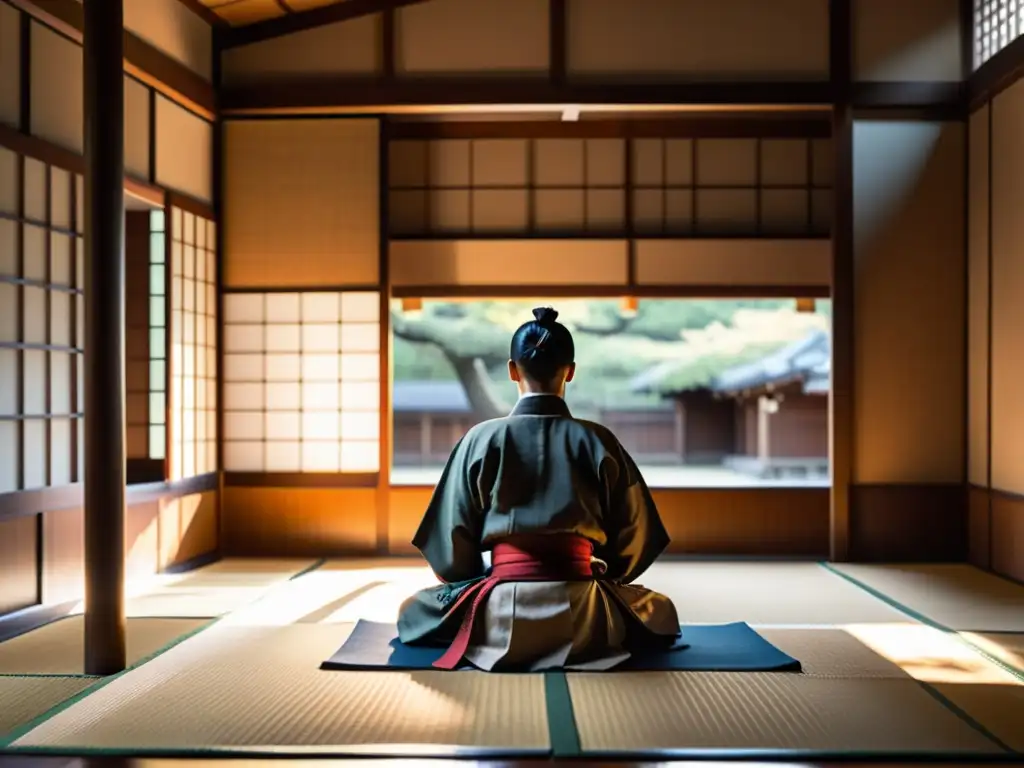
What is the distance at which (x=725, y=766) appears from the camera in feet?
7.34

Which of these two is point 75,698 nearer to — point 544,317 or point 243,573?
point 544,317

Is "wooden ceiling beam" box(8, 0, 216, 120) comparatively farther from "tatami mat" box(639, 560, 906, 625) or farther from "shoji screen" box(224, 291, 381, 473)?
"tatami mat" box(639, 560, 906, 625)

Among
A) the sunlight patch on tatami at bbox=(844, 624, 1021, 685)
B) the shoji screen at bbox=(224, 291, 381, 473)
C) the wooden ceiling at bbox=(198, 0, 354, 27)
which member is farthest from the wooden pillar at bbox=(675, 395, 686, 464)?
the sunlight patch on tatami at bbox=(844, 624, 1021, 685)

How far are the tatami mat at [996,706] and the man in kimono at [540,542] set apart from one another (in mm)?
893

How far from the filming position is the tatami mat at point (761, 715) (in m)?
2.35

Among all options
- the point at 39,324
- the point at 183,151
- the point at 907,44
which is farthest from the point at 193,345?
the point at 907,44

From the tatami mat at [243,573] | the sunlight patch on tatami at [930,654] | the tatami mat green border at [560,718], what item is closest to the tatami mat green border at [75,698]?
the tatami mat at [243,573]

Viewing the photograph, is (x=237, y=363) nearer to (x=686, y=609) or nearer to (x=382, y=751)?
(x=686, y=609)

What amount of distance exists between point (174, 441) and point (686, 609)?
2.87 m

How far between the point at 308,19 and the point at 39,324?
2.67 meters

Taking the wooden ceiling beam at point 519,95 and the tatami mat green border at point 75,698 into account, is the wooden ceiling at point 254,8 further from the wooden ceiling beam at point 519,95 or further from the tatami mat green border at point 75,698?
the tatami mat green border at point 75,698

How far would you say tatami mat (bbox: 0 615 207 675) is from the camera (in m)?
3.14

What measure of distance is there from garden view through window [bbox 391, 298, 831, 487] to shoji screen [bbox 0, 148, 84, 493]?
21.8 feet

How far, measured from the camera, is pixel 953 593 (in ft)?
14.6
